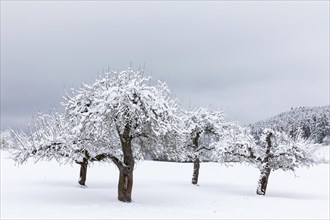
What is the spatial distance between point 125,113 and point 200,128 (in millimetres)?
17779

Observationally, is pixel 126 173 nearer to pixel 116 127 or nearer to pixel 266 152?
pixel 116 127

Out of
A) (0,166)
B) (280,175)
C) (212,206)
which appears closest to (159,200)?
(212,206)

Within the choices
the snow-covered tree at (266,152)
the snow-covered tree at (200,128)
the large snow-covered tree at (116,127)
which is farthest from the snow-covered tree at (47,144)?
the snow-covered tree at (200,128)

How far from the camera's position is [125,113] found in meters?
19.0

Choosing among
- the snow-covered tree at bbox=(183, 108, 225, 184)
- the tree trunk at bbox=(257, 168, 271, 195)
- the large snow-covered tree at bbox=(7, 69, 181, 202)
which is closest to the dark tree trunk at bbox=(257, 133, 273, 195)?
the tree trunk at bbox=(257, 168, 271, 195)

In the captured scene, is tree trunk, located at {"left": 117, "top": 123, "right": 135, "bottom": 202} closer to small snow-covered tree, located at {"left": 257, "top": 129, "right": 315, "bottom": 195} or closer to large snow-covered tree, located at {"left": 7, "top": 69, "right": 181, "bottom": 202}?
large snow-covered tree, located at {"left": 7, "top": 69, "right": 181, "bottom": 202}

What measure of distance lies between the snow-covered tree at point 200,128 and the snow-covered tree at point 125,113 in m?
14.4

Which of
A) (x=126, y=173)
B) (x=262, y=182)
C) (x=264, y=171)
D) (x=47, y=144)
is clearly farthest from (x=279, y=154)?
(x=47, y=144)

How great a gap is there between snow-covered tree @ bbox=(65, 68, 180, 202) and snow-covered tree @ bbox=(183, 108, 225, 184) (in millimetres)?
14422

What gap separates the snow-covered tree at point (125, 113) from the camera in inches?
734

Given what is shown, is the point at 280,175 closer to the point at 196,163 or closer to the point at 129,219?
the point at 196,163

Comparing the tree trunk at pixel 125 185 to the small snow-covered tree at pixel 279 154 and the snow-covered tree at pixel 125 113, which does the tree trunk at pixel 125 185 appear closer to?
the snow-covered tree at pixel 125 113

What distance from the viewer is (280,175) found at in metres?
56.2

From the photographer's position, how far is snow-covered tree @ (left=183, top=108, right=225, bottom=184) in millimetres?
35719
